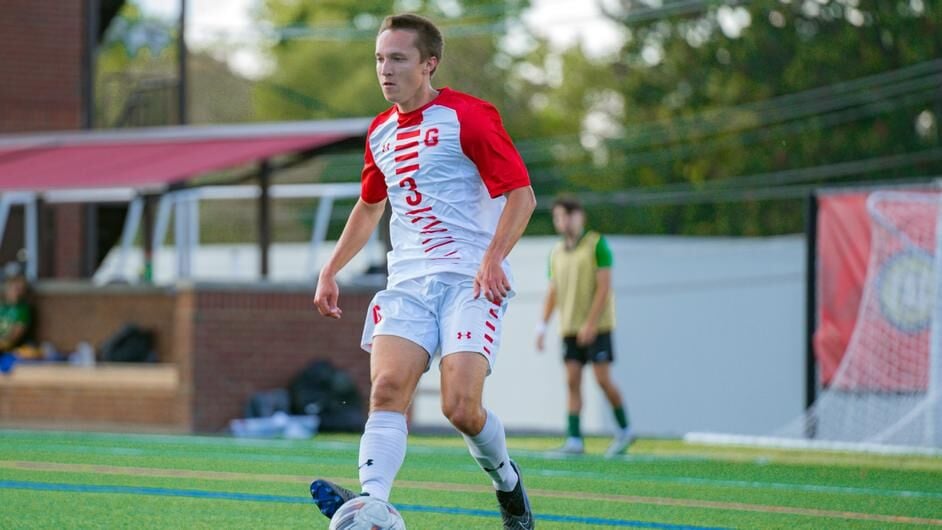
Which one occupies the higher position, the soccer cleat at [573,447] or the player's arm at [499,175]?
the player's arm at [499,175]

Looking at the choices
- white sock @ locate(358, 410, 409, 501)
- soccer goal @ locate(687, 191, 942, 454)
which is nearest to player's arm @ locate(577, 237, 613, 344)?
soccer goal @ locate(687, 191, 942, 454)

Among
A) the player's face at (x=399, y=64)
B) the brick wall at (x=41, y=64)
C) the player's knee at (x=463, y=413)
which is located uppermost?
the brick wall at (x=41, y=64)

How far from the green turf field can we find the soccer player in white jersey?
4.55ft

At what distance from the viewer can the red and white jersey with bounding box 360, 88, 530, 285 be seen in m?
6.91

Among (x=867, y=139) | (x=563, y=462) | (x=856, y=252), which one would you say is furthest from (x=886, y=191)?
(x=867, y=139)

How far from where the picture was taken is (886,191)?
16688 mm

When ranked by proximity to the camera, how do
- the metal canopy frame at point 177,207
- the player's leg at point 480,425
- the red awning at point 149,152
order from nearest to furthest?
the player's leg at point 480,425 < the red awning at point 149,152 < the metal canopy frame at point 177,207

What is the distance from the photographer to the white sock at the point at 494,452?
6934 mm

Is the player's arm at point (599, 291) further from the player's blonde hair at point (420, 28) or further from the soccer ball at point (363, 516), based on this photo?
the soccer ball at point (363, 516)

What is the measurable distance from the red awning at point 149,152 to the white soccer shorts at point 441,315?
11.3 m

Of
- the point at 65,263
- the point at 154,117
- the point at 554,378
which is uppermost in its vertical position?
the point at 154,117

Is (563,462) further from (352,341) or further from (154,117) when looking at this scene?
(154,117)

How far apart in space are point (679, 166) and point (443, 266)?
129ft

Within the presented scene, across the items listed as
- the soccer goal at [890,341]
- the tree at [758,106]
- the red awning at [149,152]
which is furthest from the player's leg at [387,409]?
the tree at [758,106]
